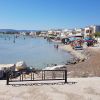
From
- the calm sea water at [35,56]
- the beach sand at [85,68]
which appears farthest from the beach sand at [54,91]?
the calm sea water at [35,56]

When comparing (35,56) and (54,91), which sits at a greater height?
(54,91)

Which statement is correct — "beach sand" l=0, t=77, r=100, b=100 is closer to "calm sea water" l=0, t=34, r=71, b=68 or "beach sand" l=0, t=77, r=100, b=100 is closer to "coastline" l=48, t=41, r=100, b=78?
"coastline" l=48, t=41, r=100, b=78

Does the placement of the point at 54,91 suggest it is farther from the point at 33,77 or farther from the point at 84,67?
the point at 84,67

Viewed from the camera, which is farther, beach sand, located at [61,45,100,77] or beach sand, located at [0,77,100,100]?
beach sand, located at [61,45,100,77]

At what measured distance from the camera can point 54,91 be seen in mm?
14633

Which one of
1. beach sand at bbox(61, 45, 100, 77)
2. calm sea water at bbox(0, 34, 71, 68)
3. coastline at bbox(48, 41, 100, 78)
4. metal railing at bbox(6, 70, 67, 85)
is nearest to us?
metal railing at bbox(6, 70, 67, 85)

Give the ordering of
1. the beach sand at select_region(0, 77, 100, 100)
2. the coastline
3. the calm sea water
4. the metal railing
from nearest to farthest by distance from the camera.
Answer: the beach sand at select_region(0, 77, 100, 100) < the metal railing < the coastline < the calm sea water

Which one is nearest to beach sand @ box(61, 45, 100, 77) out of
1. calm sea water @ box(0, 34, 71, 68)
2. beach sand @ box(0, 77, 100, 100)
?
calm sea water @ box(0, 34, 71, 68)

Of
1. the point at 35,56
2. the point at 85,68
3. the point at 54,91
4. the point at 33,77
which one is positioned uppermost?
the point at 33,77

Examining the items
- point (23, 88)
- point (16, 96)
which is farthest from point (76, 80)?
point (16, 96)

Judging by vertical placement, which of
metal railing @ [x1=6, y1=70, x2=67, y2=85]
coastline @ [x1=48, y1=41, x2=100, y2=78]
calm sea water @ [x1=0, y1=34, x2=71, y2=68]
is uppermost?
metal railing @ [x1=6, y1=70, x2=67, y2=85]

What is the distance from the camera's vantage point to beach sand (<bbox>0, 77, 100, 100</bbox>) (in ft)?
44.1

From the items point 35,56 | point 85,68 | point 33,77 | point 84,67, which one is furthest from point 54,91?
point 35,56

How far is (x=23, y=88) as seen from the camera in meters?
15.2
